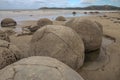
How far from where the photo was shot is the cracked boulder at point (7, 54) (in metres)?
3.72

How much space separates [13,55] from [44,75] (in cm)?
179

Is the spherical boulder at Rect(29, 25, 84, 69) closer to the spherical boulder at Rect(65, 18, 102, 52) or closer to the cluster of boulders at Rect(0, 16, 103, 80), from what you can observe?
the cluster of boulders at Rect(0, 16, 103, 80)

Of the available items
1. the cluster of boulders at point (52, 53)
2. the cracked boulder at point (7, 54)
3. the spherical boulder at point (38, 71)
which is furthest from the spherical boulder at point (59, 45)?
the spherical boulder at point (38, 71)

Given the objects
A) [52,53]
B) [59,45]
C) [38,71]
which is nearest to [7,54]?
[52,53]

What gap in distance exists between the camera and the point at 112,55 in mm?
5898

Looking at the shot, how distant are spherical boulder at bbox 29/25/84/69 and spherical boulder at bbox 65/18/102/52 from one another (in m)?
1.04

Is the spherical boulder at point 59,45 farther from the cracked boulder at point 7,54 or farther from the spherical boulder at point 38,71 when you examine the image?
the spherical boulder at point 38,71

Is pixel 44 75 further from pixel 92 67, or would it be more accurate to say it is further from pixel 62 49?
pixel 92 67

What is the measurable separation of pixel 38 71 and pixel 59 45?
2.10m

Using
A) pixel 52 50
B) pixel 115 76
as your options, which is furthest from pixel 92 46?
pixel 52 50

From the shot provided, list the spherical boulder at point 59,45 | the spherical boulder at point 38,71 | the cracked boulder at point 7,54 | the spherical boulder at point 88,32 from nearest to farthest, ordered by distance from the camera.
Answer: the spherical boulder at point 38,71 → the cracked boulder at point 7,54 → the spherical boulder at point 59,45 → the spherical boulder at point 88,32

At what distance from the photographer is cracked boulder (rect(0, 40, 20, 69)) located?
3.72 meters

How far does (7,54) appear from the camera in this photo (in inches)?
154

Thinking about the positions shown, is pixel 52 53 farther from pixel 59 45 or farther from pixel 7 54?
pixel 7 54
